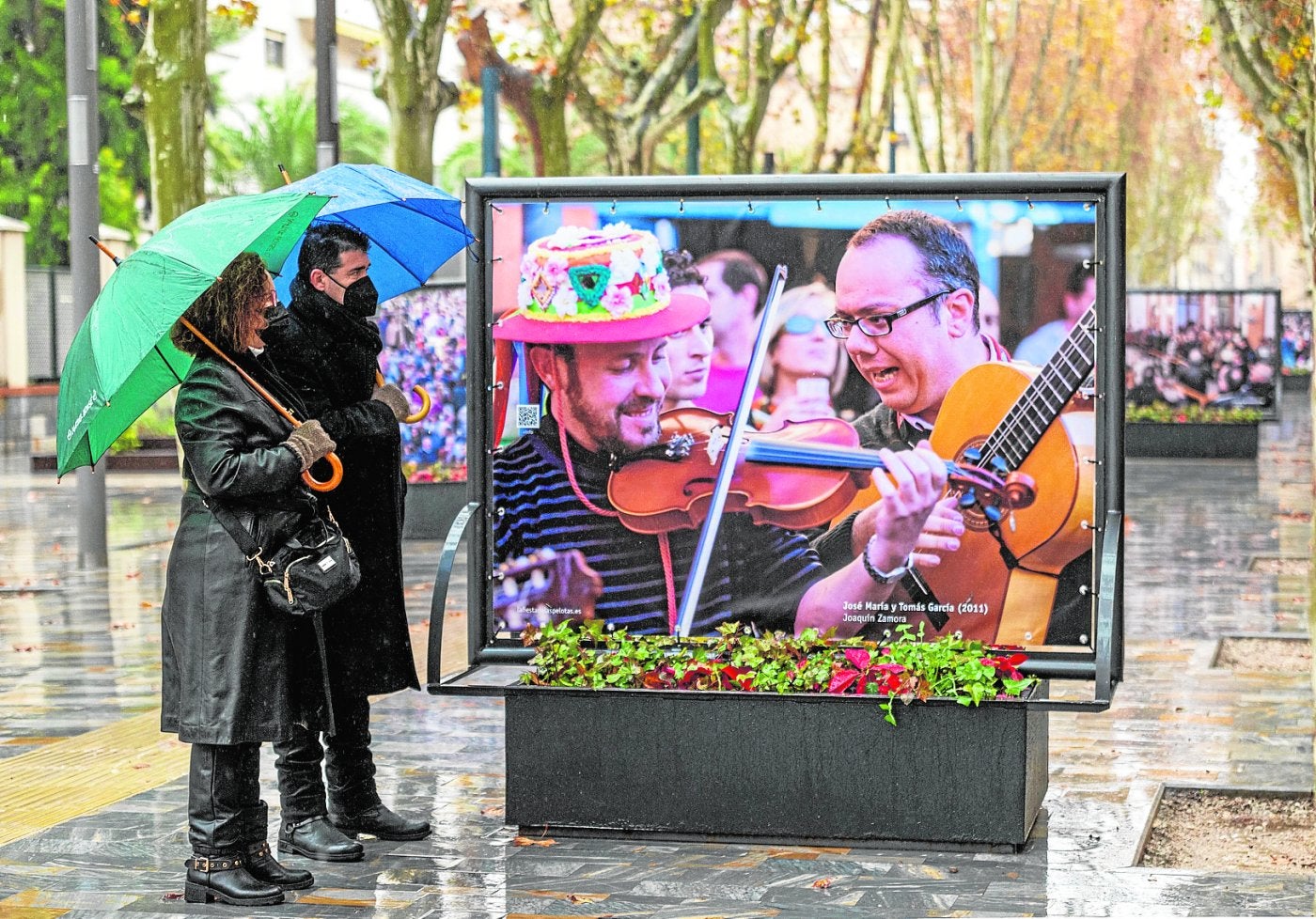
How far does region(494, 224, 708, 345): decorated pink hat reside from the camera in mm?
6508

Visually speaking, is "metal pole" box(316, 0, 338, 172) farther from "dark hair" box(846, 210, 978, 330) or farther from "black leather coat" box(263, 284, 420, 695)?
"dark hair" box(846, 210, 978, 330)

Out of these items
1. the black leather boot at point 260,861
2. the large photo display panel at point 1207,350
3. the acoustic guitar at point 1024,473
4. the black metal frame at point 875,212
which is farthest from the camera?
the large photo display panel at point 1207,350

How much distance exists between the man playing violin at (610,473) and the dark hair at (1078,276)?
0.75 metres

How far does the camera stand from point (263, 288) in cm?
566

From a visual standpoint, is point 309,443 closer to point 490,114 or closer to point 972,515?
point 972,515

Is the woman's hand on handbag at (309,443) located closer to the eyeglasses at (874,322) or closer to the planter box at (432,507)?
the eyeglasses at (874,322)

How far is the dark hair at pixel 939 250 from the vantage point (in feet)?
20.6

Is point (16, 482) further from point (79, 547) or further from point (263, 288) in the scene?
point (263, 288)

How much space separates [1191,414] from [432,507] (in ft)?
56.4

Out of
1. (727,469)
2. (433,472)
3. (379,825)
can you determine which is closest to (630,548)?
(727,469)

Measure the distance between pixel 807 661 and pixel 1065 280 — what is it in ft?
4.97

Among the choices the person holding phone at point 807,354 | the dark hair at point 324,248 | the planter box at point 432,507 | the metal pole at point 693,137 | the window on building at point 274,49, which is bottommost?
the planter box at point 432,507

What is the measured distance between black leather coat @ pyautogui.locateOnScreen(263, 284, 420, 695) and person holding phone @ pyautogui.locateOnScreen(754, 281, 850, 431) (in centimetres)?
132

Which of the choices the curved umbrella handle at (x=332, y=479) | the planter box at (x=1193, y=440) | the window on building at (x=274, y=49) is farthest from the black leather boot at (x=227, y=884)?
the window on building at (x=274, y=49)
